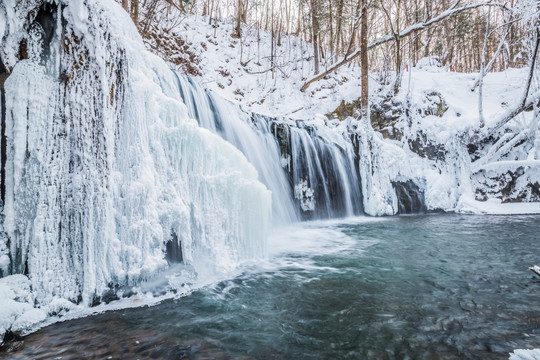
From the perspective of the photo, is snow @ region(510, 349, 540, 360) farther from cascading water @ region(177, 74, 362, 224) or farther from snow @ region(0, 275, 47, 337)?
cascading water @ region(177, 74, 362, 224)

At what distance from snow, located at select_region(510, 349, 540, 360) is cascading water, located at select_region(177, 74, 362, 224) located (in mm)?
4923

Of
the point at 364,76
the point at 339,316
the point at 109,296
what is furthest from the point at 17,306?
the point at 364,76

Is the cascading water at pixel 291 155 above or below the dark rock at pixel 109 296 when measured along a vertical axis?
above

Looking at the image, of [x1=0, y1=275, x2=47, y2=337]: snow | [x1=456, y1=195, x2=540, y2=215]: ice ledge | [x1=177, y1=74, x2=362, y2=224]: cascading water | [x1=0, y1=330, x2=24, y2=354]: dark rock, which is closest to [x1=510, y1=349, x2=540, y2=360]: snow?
[x1=0, y1=330, x2=24, y2=354]: dark rock

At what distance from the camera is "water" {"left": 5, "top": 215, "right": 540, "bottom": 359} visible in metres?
1.79

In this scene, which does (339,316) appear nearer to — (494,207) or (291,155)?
(291,155)

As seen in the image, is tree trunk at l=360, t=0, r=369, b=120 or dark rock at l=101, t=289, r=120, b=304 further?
tree trunk at l=360, t=0, r=369, b=120

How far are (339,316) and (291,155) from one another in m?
5.30

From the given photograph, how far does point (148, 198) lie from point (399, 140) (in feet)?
30.7

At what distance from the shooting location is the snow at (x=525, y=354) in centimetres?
161

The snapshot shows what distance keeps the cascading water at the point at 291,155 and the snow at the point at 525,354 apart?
4.92m

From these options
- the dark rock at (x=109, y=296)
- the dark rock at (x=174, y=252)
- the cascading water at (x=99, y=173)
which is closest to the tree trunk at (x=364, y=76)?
the cascading water at (x=99, y=173)

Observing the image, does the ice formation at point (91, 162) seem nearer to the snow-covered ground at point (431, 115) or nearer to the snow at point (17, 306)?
the snow at point (17, 306)

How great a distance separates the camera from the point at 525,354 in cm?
164
